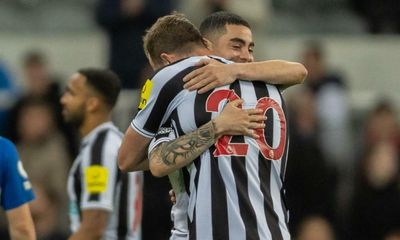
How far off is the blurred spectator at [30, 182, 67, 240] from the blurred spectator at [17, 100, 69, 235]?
0.11 feet

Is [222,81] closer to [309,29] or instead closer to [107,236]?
[107,236]

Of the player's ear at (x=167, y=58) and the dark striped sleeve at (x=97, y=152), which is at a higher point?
the player's ear at (x=167, y=58)

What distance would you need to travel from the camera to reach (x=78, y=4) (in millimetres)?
14773

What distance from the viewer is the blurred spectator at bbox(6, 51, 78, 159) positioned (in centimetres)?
1166

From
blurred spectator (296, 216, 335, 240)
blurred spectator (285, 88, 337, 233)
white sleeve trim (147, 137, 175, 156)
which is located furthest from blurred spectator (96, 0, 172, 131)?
white sleeve trim (147, 137, 175, 156)

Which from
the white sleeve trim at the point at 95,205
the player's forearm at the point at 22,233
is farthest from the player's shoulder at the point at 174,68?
the white sleeve trim at the point at 95,205

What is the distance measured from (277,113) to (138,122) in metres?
0.68

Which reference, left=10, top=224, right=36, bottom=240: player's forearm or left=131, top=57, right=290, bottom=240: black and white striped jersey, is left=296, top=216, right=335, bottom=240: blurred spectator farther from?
left=131, top=57, right=290, bottom=240: black and white striped jersey

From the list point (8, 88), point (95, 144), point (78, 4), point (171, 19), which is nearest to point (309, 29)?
point (78, 4)

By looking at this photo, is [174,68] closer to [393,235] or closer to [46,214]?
[46,214]

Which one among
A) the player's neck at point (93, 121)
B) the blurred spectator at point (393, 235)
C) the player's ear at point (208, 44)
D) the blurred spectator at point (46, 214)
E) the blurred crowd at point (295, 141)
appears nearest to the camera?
the player's ear at point (208, 44)

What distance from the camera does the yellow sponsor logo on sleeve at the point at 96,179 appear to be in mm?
8820

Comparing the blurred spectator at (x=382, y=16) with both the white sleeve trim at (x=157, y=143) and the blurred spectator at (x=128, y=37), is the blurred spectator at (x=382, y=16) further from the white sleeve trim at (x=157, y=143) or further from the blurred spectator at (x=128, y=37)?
the white sleeve trim at (x=157, y=143)

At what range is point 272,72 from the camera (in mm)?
6703
